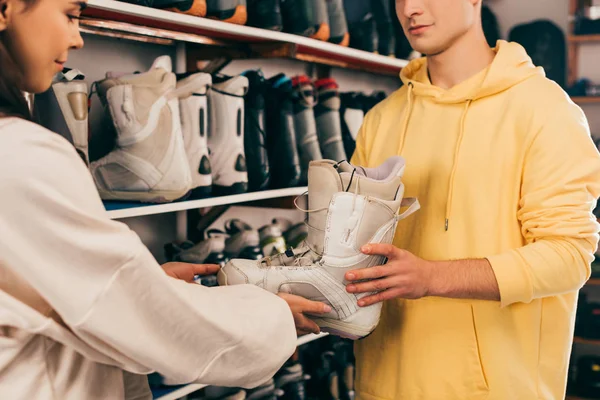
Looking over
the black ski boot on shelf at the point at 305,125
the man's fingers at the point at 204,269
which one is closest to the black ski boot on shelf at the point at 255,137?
the black ski boot on shelf at the point at 305,125

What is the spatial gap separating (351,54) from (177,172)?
1019mm

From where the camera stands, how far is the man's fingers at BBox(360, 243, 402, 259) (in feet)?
3.97

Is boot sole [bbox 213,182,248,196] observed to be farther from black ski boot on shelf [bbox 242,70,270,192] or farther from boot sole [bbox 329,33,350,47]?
boot sole [bbox 329,33,350,47]

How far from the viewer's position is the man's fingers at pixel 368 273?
1202 millimetres

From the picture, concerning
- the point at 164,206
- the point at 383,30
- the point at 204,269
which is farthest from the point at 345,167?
the point at 383,30

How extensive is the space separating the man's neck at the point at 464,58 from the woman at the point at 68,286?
848 mm

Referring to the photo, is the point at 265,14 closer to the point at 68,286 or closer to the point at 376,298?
the point at 376,298

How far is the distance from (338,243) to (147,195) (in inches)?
25.2

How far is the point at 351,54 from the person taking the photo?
7.87 feet

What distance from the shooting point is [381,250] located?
121cm

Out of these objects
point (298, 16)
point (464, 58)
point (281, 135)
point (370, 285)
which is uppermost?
point (298, 16)

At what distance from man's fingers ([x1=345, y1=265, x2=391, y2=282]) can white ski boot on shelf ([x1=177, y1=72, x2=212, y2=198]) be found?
70 cm

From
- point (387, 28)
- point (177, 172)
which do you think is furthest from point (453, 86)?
point (387, 28)

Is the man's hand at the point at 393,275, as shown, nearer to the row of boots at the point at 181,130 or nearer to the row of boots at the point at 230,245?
the row of boots at the point at 181,130
